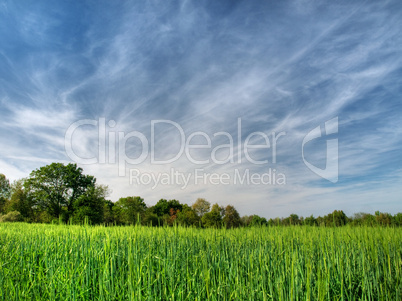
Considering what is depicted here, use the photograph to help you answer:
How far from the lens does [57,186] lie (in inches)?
1201

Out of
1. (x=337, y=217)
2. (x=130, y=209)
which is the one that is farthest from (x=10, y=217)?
(x=337, y=217)

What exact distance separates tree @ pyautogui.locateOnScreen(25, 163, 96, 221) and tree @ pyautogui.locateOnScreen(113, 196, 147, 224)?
15.6ft

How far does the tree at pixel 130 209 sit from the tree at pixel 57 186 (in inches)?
187

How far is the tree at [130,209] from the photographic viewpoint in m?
21.2

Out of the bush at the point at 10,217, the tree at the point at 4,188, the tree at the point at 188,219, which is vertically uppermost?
the tree at the point at 4,188

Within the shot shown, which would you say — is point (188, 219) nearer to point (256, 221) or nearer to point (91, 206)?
point (256, 221)

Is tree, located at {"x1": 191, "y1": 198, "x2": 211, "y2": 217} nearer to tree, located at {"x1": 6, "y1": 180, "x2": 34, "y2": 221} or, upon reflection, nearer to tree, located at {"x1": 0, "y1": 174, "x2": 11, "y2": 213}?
tree, located at {"x1": 6, "y1": 180, "x2": 34, "y2": 221}

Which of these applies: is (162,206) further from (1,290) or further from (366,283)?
(366,283)

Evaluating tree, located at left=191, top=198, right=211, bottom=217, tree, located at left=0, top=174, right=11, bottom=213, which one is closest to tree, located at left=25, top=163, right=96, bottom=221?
tree, located at left=0, top=174, right=11, bottom=213

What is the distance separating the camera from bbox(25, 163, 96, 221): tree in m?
29.5

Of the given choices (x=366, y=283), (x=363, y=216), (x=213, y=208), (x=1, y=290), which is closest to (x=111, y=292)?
(x=1, y=290)

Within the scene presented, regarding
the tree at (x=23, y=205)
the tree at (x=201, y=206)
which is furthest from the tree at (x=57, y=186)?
the tree at (x=201, y=206)

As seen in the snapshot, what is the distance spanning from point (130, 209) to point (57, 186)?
37.0 feet

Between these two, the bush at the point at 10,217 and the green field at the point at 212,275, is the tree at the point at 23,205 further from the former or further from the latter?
the green field at the point at 212,275
